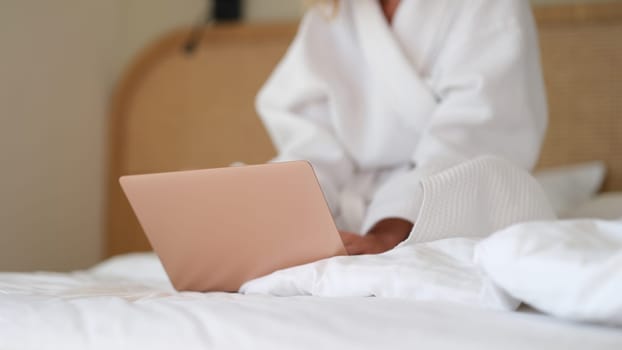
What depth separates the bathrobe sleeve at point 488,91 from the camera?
1.42m

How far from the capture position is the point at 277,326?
0.61 m

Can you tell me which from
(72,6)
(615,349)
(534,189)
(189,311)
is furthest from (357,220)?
(72,6)

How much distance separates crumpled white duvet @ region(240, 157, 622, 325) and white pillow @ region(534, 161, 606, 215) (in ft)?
2.34

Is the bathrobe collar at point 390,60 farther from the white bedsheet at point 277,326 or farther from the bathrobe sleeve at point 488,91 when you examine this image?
the white bedsheet at point 277,326

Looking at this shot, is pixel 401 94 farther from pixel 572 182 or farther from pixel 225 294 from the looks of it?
pixel 225 294

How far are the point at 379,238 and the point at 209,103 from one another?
1341 mm

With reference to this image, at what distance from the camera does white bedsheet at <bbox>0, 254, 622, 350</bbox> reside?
551 millimetres

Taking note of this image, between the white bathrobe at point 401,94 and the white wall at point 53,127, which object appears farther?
the white wall at point 53,127

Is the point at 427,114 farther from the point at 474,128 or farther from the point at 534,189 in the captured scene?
the point at 534,189

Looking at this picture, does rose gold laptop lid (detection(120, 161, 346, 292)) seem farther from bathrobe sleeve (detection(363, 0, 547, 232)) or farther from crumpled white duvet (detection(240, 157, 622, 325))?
bathrobe sleeve (detection(363, 0, 547, 232))

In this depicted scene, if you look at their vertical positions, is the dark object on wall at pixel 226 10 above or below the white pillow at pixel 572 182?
above

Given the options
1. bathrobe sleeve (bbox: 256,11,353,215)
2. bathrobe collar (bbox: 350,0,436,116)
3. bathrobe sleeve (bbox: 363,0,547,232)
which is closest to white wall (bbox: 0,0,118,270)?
bathrobe sleeve (bbox: 256,11,353,215)

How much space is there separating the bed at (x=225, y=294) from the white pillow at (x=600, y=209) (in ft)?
1.06

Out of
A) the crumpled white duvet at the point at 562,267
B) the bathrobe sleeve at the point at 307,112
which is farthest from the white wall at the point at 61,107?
the crumpled white duvet at the point at 562,267
